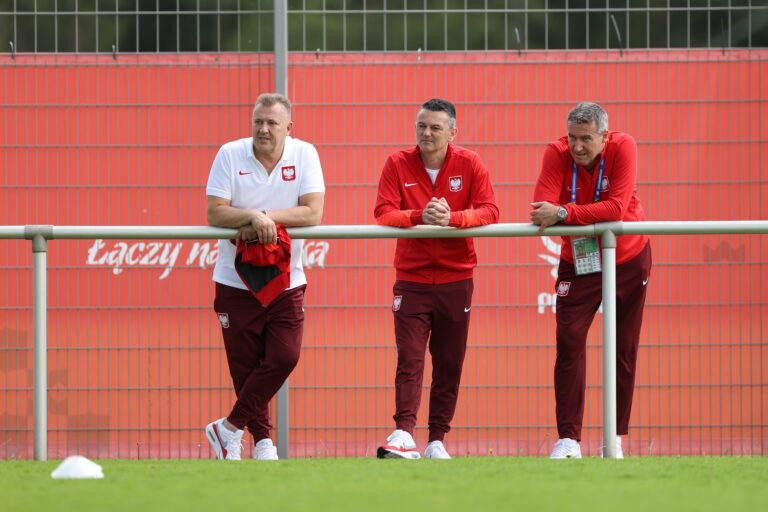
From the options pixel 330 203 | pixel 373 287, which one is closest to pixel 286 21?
pixel 330 203

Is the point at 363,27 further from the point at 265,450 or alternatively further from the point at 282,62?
the point at 265,450

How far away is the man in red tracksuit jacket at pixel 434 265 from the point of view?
470cm

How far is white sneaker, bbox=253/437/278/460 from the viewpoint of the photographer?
4.75 m

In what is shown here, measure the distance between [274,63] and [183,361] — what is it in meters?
1.79

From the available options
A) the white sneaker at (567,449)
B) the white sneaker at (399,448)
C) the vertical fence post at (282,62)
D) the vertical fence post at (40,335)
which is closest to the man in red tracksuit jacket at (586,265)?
the white sneaker at (567,449)

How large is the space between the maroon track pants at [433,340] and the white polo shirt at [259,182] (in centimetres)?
47

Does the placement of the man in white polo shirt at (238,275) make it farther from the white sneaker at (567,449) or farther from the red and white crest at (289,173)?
the white sneaker at (567,449)

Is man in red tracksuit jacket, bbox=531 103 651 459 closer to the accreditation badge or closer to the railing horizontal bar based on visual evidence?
the accreditation badge

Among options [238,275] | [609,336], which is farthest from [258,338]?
[609,336]

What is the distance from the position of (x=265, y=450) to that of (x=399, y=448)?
70 centimetres

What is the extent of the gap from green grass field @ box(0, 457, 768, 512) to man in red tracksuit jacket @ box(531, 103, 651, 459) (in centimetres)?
97

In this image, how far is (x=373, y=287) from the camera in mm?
6672

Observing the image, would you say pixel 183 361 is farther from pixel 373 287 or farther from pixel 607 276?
pixel 607 276

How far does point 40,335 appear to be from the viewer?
166 inches
